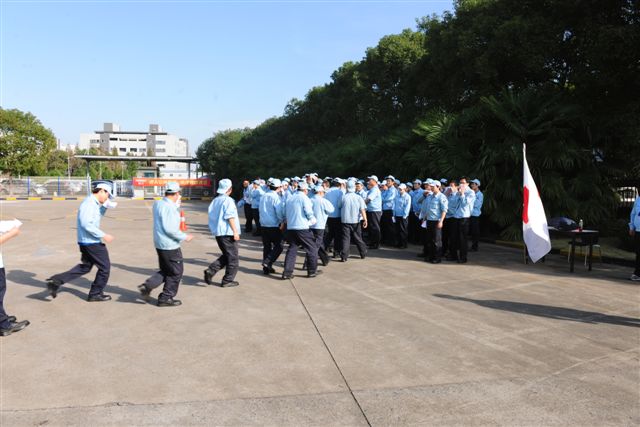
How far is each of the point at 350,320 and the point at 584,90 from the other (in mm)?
12088

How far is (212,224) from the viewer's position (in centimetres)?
809

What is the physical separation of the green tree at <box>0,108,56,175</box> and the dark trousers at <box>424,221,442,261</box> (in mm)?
47676

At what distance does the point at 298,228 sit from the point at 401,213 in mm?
5383

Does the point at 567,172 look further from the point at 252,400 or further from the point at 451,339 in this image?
the point at 252,400

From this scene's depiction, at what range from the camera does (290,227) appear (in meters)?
8.95

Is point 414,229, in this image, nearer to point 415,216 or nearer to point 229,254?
point 415,216

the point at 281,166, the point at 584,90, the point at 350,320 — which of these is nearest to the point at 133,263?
the point at 350,320

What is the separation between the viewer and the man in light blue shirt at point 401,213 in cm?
1356

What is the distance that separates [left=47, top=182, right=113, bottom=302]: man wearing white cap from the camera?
688 centimetres

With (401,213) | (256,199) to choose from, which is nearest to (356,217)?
(401,213)

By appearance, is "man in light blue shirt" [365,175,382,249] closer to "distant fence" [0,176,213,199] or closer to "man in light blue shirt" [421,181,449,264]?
"man in light blue shirt" [421,181,449,264]

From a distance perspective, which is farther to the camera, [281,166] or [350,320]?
[281,166]

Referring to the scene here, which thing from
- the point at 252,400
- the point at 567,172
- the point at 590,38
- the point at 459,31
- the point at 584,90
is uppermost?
the point at 459,31

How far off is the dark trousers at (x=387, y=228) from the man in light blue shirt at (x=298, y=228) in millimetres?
5459
